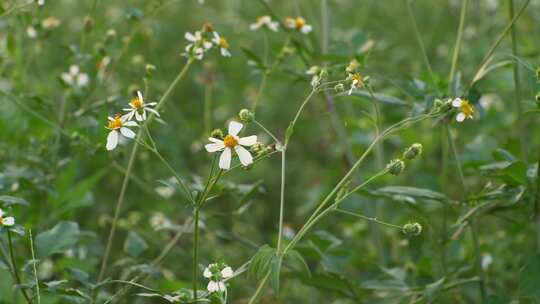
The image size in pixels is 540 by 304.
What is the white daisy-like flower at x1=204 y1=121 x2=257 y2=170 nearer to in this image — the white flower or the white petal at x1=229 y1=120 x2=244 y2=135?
the white petal at x1=229 y1=120 x2=244 y2=135

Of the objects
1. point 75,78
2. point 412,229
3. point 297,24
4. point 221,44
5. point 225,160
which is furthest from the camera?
point 75,78

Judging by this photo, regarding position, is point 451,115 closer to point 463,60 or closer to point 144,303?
point 144,303

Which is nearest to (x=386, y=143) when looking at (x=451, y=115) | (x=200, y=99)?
(x=200, y=99)

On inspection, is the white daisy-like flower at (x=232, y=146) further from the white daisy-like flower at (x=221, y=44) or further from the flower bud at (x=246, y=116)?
the white daisy-like flower at (x=221, y=44)

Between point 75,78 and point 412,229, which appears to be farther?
point 75,78

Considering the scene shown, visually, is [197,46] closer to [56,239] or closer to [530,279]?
[56,239]

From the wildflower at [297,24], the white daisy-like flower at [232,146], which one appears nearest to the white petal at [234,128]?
the white daisy-like flower at [232,146]

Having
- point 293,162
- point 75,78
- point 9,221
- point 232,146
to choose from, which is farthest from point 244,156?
point 293,162

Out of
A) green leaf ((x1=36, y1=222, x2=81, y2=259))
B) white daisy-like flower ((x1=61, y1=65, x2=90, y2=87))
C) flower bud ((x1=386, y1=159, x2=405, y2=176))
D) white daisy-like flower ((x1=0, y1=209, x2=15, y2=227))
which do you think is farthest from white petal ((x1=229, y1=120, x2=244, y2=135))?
white daisy-like flower ((x1=61, y1=65, x2=90, y2=87))
